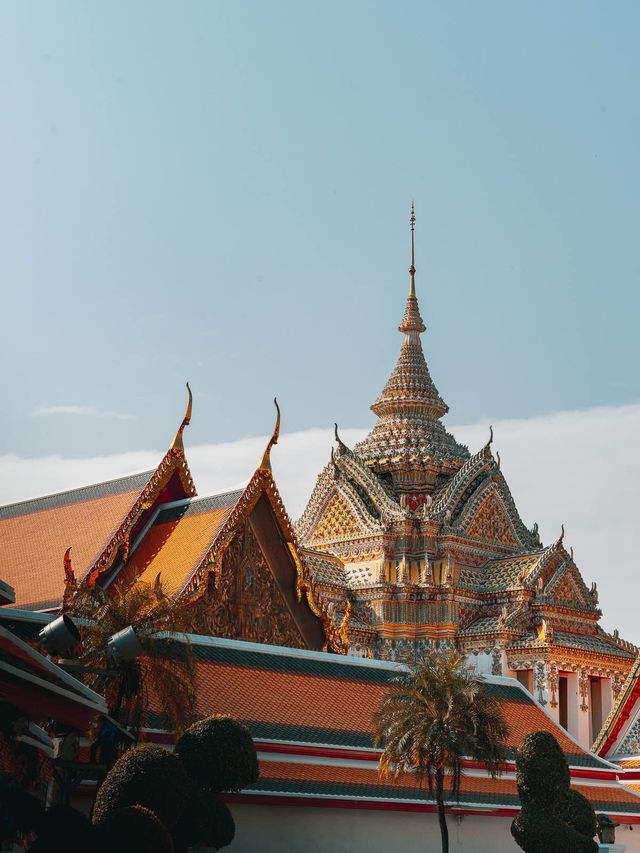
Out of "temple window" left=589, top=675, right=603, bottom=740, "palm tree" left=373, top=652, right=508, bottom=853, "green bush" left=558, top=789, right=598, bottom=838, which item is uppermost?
"temple window" left=589, top=675, right=603, bottom=740

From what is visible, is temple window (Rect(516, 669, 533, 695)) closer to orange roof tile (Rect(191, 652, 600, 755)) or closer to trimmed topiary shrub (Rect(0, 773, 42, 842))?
orange roof tile (Rect(191, 652, 600, 755))

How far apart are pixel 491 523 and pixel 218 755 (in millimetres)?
22516

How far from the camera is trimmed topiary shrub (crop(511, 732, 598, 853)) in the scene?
1398 cm

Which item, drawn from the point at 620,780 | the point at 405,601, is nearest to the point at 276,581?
the point at 620,780

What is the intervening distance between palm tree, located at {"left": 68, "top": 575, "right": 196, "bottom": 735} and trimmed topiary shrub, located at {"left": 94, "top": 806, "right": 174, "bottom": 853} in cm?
329

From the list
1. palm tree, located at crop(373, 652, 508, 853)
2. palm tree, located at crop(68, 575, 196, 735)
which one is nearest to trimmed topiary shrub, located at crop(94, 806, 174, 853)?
palm tree, located at crop(68, 575, 196, 735)

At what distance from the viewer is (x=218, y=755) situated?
42.3 feet

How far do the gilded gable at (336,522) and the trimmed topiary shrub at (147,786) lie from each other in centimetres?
2271

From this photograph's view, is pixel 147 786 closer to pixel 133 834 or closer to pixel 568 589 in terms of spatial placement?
pixel 133 834

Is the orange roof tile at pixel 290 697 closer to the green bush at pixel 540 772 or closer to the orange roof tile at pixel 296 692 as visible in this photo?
the orange roof tile at pixel 296 692

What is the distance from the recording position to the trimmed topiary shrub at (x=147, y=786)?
37.4ft

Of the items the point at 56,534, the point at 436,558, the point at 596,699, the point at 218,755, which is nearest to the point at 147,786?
the point at 218,755

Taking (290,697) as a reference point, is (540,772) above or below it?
below

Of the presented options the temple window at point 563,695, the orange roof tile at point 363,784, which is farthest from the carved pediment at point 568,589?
the orange roof tile at point 363,784
